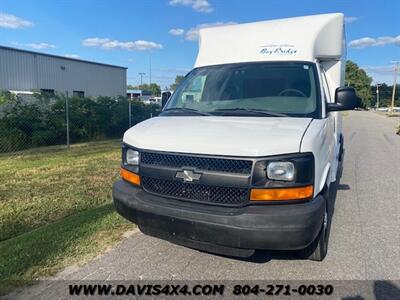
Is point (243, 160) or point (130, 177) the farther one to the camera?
point (130, 177)

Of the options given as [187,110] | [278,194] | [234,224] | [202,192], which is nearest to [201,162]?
[202,192]

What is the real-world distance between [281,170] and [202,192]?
730mm

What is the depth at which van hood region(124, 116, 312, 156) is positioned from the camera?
9.86ft

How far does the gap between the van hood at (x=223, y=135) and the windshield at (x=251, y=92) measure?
0.33 meters

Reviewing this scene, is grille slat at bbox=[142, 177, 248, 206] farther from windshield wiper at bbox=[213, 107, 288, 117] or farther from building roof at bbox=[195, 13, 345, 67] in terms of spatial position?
building roof at bbox=[195, 13, 345, 67]

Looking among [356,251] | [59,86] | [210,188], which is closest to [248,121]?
[210,188]

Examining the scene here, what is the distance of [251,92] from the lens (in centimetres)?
435

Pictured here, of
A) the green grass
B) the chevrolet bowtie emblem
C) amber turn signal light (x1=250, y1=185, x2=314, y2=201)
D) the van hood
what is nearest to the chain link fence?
→ the green grass

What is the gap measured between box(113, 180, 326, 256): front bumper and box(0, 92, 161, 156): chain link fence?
955cm

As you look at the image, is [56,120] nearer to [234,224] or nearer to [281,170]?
[234,224]

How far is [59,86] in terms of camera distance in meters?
30.2

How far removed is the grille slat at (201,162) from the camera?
3.04 m

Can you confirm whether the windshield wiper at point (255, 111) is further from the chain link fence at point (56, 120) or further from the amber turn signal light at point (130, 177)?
the chain link fence at point (56, 120)

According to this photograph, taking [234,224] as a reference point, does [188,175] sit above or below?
above
